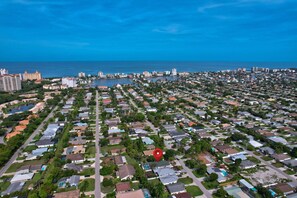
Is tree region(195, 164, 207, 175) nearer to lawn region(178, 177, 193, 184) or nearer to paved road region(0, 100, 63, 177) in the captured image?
lawn region(178, 177, 193, 184)

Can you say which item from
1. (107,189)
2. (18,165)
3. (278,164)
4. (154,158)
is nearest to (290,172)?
(278,164)

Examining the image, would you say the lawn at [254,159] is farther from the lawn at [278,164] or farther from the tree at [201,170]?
the tree at [201,170]

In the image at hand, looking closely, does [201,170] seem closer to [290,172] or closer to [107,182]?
[290,172]

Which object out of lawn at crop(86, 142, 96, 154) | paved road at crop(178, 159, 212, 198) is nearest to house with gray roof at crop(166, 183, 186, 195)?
paved road at crop(178, 159, 212, 198)

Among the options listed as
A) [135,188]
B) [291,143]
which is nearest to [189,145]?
[135,188]

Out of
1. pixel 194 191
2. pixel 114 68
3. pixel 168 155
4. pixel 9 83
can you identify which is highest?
pixel 114 68

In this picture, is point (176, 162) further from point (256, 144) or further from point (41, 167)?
point (41, 167)
